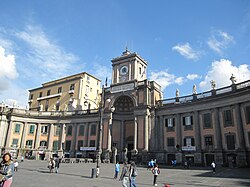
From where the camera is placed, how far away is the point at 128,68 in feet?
160

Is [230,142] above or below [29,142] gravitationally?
below

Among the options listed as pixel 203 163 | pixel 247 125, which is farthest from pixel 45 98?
pixel 247 125

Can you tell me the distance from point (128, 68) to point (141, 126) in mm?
14074

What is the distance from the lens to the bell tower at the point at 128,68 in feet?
157

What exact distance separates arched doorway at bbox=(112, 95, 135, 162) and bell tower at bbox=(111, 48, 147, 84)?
461 cm

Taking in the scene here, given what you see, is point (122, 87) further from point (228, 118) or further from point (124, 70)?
point (228, 118)

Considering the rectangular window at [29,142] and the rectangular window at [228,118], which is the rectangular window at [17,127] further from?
the rectangular window at [228,118]

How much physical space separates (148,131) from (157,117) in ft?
11.2

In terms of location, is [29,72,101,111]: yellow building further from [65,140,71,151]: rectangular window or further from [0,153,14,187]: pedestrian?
[0,153,14,187]: pedestrian

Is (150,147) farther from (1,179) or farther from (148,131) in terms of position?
(1,179)

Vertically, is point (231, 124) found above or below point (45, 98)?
below

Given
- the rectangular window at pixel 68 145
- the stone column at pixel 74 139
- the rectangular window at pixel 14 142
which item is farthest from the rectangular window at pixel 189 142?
the rectangular window at pixel 14 142

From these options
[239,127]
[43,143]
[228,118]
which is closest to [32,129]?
[43,143]

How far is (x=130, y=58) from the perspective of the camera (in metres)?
49.1
